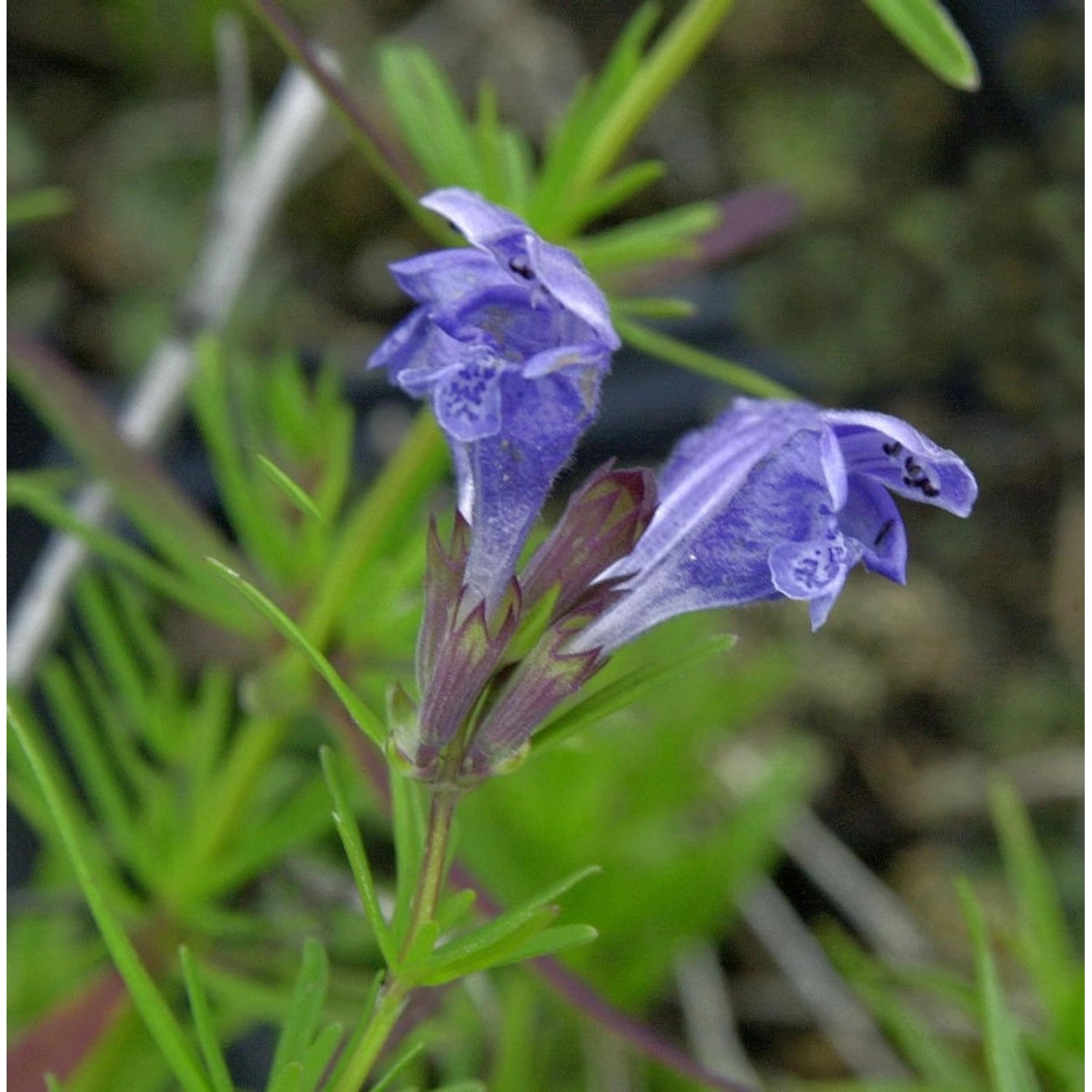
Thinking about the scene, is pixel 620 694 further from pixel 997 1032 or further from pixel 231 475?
pixel 231 475

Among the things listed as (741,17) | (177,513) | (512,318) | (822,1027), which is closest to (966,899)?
(512,318)

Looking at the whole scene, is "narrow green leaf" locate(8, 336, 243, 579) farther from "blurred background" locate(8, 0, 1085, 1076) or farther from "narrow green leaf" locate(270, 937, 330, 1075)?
"blurred background" locate(8, 0, 1085, 1076)

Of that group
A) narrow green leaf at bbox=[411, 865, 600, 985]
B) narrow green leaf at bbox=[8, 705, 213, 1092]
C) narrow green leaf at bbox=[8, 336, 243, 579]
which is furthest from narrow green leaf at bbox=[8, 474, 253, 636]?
narrow green leaf at bbox=[411, 865, 600, 985]

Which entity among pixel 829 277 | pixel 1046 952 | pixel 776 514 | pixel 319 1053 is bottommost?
pixel 1046 952

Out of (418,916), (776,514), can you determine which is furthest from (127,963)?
(776,514)

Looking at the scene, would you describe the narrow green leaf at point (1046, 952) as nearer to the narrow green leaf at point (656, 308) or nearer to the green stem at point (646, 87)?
the narrow green leaf at point (656, 308)
